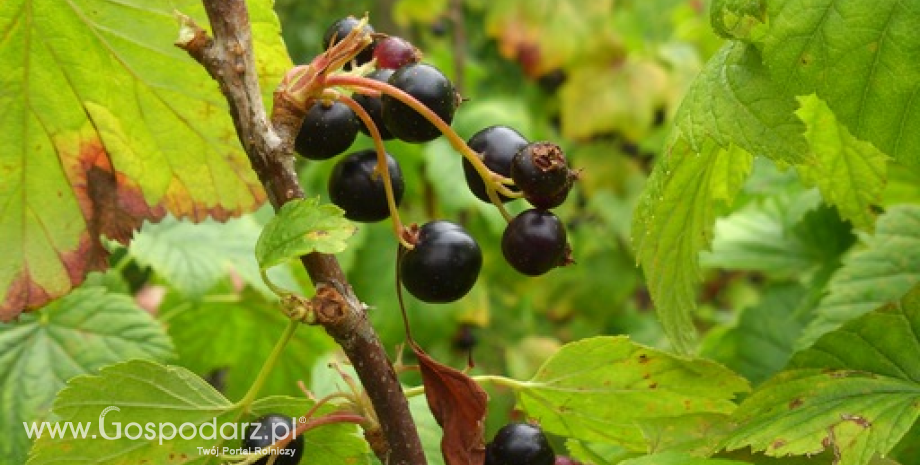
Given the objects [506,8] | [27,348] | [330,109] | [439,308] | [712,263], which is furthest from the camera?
[506,8]

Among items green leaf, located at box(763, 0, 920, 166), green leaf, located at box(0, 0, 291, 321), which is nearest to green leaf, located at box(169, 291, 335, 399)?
green leaf, located at box(0, 0, 291, 321)

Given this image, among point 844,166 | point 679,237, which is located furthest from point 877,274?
point 679,237

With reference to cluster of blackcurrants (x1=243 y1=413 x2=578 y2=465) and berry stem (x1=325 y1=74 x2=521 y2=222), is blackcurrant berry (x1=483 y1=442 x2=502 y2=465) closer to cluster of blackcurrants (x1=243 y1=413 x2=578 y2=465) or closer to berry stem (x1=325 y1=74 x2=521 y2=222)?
cluster of blackcurrants (x1=243 y1=413 x2=578 y2=465)

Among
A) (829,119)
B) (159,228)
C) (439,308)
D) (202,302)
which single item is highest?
(829,119)

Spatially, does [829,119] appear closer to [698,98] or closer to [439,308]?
[698,98]

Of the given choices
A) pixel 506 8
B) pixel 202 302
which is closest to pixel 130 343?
pixel 202 302

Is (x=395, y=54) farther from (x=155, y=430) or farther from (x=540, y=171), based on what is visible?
(x=155, y=430)
